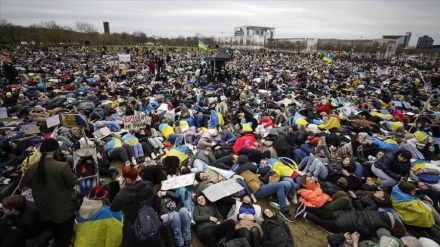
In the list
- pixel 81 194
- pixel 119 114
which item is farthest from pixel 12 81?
pixel 81 194

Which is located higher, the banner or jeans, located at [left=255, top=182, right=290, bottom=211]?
the banner

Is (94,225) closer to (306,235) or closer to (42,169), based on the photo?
(42,169)

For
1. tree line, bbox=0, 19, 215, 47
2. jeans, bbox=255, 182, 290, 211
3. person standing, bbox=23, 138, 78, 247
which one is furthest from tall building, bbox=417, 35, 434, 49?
person standing, bbox=23, 138, 78, 247

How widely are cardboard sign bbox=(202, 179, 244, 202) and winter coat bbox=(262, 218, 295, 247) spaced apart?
1.00m

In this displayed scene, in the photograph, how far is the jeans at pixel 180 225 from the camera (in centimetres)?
420

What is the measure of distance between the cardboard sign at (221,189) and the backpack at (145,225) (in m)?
1.73

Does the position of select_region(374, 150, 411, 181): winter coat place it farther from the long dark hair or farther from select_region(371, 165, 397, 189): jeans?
the long dark hair

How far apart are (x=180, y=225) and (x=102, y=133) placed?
538 centimetres

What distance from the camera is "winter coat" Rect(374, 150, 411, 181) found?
579cm

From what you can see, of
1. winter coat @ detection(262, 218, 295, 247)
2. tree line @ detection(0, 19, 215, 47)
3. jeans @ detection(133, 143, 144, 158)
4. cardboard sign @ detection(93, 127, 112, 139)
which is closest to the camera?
winter coat @ detection(262, 218, 295, 247)

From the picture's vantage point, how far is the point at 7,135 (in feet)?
24.8

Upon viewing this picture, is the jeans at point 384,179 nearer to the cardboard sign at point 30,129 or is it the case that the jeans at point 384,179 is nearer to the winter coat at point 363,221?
the winter coat at point 363,221

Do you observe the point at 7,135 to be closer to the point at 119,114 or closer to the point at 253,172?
the point at 119,114

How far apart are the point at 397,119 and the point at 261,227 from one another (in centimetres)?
1018
